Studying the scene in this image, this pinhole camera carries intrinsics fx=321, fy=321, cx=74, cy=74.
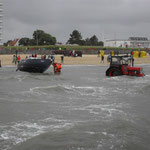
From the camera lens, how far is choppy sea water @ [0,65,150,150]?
8836 millimetres

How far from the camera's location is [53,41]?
4567 inches

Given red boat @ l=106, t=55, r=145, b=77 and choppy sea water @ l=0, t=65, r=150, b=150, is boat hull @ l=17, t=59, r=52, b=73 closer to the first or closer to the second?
red boat @ l=106, t=55, r=145, b=77

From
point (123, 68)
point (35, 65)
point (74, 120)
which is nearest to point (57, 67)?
point (35, 65)

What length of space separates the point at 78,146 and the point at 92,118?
305 centimetres

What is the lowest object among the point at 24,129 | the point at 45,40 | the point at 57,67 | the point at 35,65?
the point at 24,129

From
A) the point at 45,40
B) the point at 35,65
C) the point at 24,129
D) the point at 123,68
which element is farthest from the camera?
the point at 45,40

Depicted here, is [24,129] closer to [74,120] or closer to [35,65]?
[74,120]

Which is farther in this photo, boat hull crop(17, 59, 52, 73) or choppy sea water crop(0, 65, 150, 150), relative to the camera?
boat hull crop(17, 59, 52, 73)

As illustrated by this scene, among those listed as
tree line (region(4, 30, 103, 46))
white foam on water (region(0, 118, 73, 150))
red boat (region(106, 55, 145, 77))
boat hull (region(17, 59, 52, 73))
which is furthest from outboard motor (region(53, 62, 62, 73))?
tree line (region(4, 30, 103, 46))

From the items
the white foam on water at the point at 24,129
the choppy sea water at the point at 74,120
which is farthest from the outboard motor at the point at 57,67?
the white foam on water at the point at 24,129

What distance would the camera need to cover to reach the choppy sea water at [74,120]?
884 centimetres

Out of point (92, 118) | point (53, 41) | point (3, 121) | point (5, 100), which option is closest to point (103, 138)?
point (92, 118)

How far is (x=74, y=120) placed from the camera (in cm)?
1133

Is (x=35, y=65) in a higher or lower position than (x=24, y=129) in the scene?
higher
